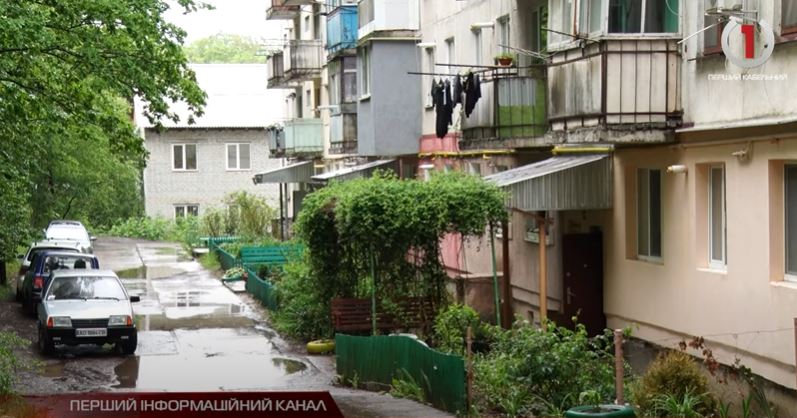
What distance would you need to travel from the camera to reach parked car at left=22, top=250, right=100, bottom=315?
100 ft

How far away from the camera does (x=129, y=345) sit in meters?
24.6

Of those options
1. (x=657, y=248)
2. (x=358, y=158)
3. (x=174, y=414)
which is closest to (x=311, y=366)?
(x=657, y=248)

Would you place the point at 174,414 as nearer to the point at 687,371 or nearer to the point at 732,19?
the point at 687,371

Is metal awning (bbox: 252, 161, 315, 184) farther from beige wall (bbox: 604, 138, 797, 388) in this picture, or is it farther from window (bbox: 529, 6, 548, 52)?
beige wall (bbox: 604, 138, 797, 388)

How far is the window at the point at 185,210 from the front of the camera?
229 feet

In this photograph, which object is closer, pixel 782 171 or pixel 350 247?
pixel 782 171

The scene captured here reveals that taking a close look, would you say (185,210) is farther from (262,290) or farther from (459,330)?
(459,330)

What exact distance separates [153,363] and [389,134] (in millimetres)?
10325

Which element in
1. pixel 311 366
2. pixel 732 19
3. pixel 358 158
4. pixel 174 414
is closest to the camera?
→ pixel 174 414

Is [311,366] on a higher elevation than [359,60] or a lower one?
lower

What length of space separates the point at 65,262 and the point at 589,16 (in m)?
17.8

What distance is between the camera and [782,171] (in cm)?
1495

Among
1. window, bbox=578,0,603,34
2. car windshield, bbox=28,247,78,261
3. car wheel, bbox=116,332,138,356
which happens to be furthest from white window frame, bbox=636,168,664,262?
car windshield, bbox=28,247,78,261

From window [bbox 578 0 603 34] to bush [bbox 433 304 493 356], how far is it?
4806mm
